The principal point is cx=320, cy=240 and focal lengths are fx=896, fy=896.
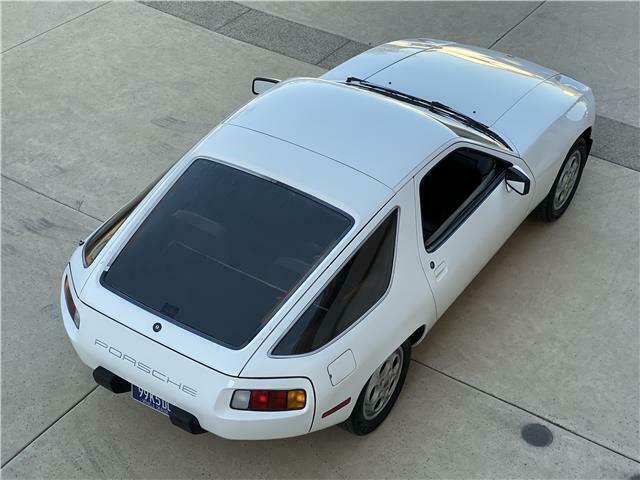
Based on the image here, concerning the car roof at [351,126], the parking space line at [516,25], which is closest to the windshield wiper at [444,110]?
the car roof at [351,126]

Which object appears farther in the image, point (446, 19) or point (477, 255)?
point (446, 19)

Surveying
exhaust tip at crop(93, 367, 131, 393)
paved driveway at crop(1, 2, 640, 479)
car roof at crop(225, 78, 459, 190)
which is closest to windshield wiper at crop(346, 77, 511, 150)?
car roof at crop(225, 78, 459, 190)

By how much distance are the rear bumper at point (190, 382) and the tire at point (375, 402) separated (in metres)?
0.44

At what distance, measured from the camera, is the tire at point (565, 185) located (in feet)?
21.2

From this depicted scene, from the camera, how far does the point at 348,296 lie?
4555 millimetres

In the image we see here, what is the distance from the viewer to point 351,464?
4918 millimetres

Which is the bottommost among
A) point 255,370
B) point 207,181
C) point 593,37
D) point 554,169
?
point 593,37

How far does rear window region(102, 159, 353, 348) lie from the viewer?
14.6 feet

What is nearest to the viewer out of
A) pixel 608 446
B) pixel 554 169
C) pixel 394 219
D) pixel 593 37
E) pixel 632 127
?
pixel 394 219

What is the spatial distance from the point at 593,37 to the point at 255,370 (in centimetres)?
649

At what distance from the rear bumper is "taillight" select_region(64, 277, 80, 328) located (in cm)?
15

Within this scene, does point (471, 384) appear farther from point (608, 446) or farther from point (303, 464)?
point (303, 464)

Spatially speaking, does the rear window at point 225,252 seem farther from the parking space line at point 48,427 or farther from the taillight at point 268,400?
the parking space line at point 48,427

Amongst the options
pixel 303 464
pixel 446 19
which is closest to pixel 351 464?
pixel 303 464
